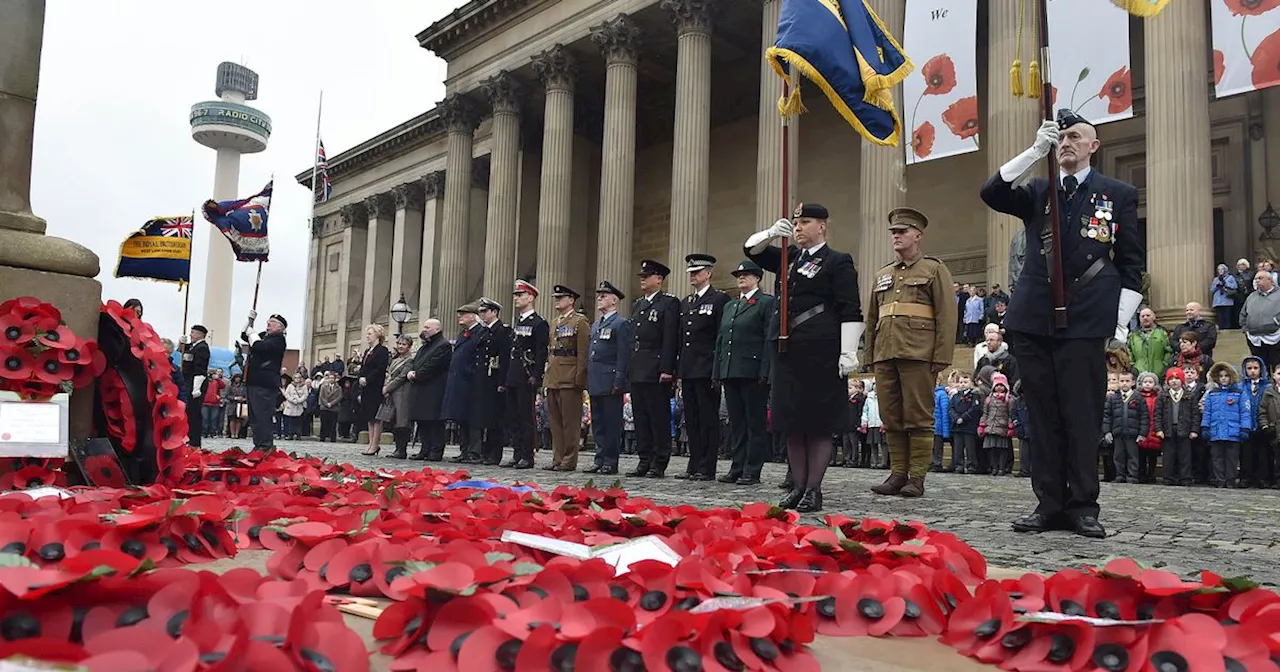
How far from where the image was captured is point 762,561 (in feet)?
8.32

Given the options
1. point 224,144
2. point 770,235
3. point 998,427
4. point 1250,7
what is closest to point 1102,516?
point 770,235

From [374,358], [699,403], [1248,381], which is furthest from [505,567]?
[374,358]

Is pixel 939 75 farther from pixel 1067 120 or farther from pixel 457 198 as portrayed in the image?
pixel 457 198

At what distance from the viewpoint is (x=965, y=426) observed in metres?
12.8

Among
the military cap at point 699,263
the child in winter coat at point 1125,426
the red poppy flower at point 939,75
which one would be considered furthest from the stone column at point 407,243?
the child in winter coat at point 1125,426

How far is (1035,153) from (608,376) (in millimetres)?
5851

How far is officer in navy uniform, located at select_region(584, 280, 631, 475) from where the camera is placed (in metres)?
9.59

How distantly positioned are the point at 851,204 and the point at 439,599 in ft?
83.6

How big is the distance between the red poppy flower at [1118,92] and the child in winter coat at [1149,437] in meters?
5.21

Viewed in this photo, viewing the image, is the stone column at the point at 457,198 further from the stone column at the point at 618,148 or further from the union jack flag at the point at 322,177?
the stone column at the point at 618,148

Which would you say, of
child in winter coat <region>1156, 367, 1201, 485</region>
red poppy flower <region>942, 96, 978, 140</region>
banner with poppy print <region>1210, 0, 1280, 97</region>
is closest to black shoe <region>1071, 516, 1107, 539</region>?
child in winter coat <region>1156, 367, 1201, 485</region>

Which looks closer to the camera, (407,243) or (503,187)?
(503,187)

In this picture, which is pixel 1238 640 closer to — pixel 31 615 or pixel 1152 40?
pixel 31 615

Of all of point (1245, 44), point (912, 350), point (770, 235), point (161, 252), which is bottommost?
point (912, 350)
